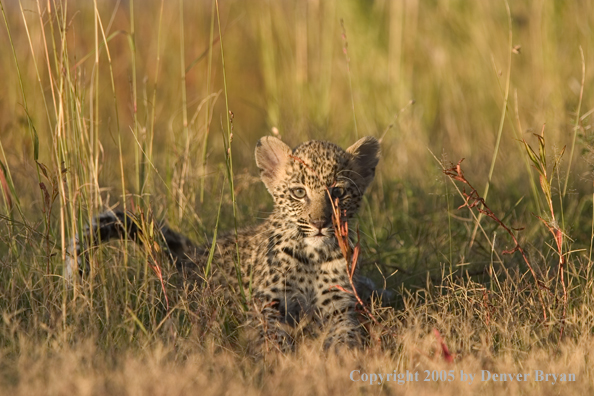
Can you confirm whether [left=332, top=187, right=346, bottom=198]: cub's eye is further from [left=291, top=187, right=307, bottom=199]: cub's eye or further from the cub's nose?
the cub's nose

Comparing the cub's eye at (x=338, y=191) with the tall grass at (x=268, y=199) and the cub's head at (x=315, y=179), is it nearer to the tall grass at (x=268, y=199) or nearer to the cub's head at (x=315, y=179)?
the cub's head at (x=315, y=179)

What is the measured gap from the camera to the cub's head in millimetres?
4477

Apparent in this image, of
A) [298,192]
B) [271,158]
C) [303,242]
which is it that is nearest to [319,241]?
[303,242]

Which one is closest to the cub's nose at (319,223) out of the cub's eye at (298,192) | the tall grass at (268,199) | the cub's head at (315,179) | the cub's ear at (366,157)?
the cub's head at (315,179)

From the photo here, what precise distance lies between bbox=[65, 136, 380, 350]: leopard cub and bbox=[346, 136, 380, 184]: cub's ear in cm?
1

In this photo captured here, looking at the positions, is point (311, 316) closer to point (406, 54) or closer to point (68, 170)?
point (68, 170)

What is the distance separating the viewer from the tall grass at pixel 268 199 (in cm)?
364

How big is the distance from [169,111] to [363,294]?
18.0 ft

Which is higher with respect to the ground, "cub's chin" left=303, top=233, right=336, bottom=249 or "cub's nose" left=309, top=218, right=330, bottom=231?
"cub's nose" left=309, top=218, right=330, bottom=231

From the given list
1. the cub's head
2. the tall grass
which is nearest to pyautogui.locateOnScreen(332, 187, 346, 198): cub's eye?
the cub's head

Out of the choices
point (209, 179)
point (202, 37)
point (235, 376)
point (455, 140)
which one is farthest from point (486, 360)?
point (202, 37)

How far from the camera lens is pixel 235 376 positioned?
345cm

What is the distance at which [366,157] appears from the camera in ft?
16.4

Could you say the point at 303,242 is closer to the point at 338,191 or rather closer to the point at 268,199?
the point at 338,191
